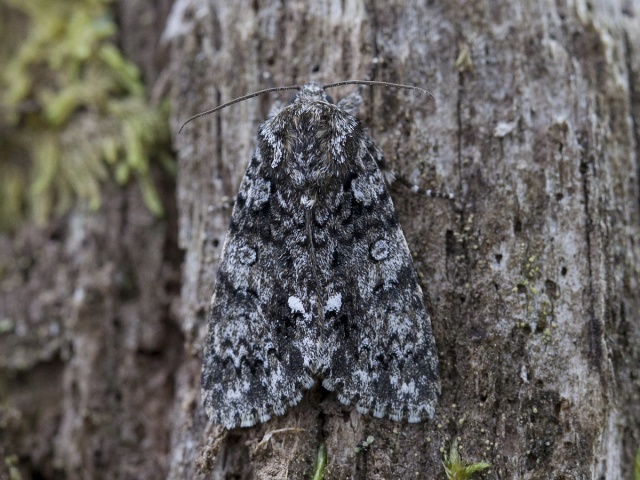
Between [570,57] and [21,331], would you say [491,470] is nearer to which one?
[570,57]

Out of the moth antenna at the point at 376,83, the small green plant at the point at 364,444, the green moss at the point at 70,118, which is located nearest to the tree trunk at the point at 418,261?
the small green plant at the point at 364,444

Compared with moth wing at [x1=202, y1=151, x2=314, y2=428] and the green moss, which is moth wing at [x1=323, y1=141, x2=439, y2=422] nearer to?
moth wing at [x1=202, y1=151, x2=314, y2=428]

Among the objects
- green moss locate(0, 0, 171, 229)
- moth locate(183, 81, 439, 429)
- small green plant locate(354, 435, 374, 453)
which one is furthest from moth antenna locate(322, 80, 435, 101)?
small green plant locate(354, 435, 374, 453)

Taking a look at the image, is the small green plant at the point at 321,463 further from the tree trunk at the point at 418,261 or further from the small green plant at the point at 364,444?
the small green plant at the point at 364,444

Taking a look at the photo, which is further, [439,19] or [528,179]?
[439,19]

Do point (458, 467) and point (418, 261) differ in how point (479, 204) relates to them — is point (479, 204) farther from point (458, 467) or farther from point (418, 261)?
point (458, 467)

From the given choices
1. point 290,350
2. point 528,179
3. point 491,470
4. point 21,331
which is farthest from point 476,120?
point 21,331
